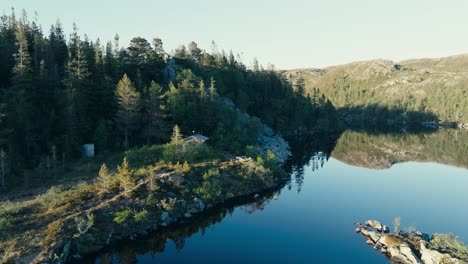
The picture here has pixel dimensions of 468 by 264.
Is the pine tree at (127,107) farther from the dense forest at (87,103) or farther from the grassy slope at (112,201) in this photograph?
the grassy slope at (112,201)

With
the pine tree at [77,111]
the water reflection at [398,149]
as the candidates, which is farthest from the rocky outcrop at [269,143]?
the pine tree at [77,111]

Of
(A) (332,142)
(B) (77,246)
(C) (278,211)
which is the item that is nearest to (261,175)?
(C) (278,211)

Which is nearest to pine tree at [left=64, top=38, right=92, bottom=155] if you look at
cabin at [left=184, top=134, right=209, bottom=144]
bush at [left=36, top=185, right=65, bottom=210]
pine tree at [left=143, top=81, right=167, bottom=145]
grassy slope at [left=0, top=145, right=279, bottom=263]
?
grassy slope at [left=0, top=145, right=279, bottom=263]

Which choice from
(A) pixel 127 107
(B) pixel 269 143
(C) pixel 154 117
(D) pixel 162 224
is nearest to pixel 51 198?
(D) pixel 162 224

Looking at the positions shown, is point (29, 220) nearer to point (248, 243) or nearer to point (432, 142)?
point (248, 243)

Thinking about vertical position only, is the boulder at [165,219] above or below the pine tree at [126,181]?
below

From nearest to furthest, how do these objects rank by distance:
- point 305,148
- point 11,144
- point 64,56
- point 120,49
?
point 11,144, point 64,56, point 120,49, point 305,148
